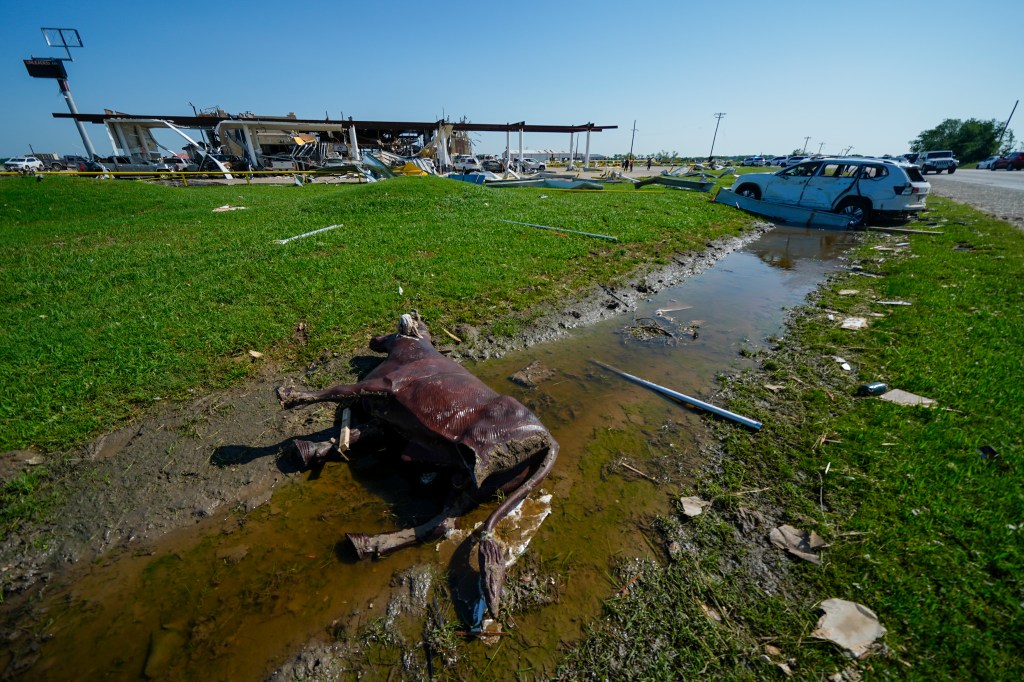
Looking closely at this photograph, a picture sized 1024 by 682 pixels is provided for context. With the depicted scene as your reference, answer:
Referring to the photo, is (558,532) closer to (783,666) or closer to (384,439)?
(783,666)

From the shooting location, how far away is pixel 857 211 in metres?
13.1

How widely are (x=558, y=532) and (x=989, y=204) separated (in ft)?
77.3

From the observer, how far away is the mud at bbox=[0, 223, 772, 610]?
99.0 inches

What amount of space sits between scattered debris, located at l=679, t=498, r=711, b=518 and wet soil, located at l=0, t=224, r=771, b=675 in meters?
1.87

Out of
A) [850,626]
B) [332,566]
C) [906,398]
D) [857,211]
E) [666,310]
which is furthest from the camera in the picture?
[857,211]

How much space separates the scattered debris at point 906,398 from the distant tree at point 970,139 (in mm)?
78966

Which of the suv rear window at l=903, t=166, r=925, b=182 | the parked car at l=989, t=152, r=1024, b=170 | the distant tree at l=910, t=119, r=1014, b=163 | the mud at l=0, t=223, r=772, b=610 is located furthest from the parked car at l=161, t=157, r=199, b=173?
the distant tree at l=910, t=119, r=1014, b=163

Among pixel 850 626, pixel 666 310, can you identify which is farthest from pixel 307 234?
pixel 850 626

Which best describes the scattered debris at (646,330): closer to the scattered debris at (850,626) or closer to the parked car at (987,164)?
the scattered debris at (850,626)

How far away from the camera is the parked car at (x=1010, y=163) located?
126ft

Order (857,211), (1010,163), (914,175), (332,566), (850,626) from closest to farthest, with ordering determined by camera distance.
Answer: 1. (850,626)
2. (332,566)
3. (914,175)
4. (857,211)
5. (1010,163)

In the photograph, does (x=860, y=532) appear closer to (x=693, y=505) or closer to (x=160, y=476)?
(x=693, y=505)

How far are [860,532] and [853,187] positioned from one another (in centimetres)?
1505

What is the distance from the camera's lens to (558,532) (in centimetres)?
275
